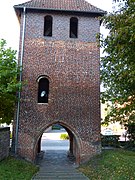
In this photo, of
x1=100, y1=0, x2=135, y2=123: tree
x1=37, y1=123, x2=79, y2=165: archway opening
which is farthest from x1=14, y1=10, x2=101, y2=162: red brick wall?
x1=100, y1=0, x2=135, y2=123: tree

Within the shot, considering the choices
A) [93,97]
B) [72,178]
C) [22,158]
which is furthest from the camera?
[93,97]

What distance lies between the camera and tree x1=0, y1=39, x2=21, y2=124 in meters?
14.6

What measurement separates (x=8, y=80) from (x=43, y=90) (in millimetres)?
3311

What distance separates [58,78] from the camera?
16.9m

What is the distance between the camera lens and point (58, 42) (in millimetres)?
17344

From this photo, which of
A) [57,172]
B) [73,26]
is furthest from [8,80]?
[73,26]

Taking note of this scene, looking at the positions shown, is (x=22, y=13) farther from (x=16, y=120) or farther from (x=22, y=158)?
(x=22, y=158)

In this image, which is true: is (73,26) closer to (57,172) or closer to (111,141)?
(111,141)

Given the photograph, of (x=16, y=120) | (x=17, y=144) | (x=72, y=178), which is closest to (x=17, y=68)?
(x=16, y=120)

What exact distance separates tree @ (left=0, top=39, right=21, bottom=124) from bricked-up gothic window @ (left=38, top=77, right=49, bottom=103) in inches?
83.5

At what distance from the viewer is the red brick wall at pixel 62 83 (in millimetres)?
16141

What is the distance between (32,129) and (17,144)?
129 centimetres

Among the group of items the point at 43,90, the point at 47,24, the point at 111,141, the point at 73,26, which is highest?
the point at 47,24

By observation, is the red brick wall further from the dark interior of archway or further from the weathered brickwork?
the dark interior of archway
